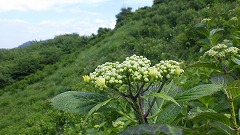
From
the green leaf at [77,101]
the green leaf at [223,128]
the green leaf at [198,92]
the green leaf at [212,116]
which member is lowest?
the green leaf at [223,128]

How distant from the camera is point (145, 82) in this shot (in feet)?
3.67

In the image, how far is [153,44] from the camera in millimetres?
9992

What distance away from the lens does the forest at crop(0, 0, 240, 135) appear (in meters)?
1.12

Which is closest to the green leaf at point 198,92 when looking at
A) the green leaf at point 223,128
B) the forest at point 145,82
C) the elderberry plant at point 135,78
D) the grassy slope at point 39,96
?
the forest at point 145,82

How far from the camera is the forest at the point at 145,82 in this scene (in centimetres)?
112

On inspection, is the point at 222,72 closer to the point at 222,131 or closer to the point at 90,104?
the point at 222,131

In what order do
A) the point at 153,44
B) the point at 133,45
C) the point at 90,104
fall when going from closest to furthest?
the point at 90,104
the point at 153,44
the point at 133,45

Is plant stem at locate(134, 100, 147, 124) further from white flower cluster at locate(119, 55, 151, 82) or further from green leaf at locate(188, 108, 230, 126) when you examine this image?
green leaf at locate(188, 108, 230, 126)

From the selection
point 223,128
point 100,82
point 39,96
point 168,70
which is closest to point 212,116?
point 223,128

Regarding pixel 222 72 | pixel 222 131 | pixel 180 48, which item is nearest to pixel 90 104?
pixel 222 131

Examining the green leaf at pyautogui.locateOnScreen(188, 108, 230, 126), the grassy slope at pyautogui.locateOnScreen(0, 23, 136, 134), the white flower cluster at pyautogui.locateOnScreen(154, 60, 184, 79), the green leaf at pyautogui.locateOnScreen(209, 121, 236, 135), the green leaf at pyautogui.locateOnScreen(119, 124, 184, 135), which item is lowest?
the grassy slope at pyautogui.locateOnScreen(0, 23, 136, 134)

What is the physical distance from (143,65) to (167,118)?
0.76 ft

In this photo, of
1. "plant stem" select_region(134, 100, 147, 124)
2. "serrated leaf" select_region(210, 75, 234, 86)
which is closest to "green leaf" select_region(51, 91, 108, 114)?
"plant stem" select_region(134, 100, 147, 124)

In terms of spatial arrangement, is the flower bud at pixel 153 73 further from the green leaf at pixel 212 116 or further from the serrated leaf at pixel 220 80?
the serrated leaf at pixel 220 80
